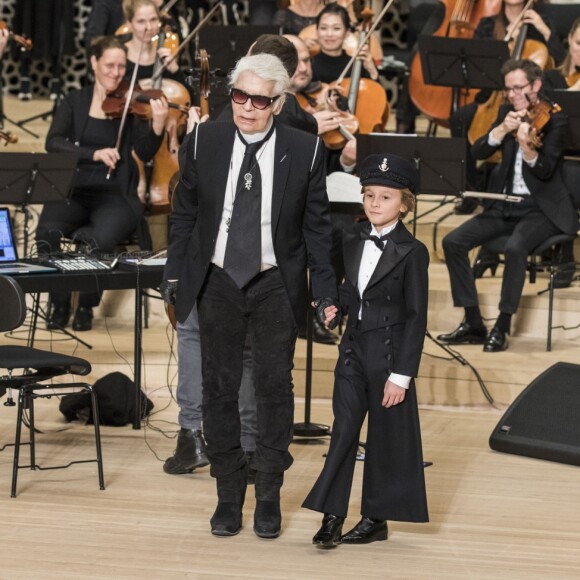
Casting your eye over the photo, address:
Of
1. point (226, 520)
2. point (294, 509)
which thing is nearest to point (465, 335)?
point (294, 509)

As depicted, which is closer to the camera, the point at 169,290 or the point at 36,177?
the point at 169,290

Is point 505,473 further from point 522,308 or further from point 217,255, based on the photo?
point 522,308

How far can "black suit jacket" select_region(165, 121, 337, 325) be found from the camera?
392 cm

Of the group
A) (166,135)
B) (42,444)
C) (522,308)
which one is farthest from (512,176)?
(42,444)

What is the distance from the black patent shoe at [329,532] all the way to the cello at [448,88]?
4524mm

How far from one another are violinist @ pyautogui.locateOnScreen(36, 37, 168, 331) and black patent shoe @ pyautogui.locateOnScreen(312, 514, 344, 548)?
289 cm

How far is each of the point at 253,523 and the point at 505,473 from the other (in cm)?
115

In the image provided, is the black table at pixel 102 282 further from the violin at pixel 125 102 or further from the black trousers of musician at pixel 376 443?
the violin at pixel 125 102

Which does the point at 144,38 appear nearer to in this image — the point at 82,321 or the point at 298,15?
the point at 298,15

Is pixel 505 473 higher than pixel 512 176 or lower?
lower

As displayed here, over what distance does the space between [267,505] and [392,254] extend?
87cm

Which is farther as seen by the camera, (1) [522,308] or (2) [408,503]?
(1) [522,308]

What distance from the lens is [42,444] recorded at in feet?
16.8

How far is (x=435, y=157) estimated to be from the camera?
6145mm
